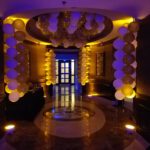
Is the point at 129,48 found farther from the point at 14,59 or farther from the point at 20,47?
the point at 14,59

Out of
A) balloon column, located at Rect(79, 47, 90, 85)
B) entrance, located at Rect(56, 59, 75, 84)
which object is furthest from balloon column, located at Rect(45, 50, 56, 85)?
entrance, located at Rect(56, 59, 75, 84)

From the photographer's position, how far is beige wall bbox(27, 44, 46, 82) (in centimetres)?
889

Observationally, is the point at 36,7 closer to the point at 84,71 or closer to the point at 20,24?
the point at 20,24

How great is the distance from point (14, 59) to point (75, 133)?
2336 mm

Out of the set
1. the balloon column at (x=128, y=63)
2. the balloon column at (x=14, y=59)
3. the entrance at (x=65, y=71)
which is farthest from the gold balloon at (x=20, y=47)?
the entrance at (x=65, y=71)

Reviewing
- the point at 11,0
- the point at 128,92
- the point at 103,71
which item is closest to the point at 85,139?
the point at 128,92

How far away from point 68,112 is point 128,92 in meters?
3.14

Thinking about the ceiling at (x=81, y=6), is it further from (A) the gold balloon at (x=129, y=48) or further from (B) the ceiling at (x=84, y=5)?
(A) the gold balloon at (x=129, y=48)

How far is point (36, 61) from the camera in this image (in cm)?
945

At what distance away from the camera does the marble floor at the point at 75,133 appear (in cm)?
380

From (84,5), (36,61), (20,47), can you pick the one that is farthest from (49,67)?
(84,5)

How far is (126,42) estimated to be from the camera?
4090mm

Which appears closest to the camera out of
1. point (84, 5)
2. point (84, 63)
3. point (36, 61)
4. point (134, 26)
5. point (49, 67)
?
point (84, 5)

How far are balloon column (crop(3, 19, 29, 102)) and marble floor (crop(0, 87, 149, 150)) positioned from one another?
98 centimetres
